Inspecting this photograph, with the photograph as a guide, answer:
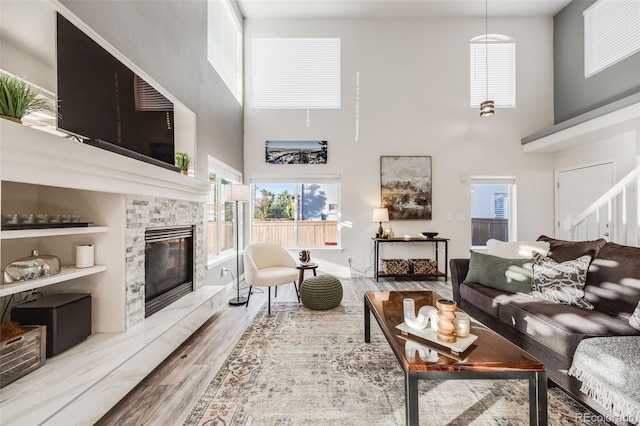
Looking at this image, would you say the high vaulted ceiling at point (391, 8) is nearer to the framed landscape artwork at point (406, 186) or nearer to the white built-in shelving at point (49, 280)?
the framed landscape artwork at point (406, 186)

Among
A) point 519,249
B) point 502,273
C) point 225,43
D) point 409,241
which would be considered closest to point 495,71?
point 409,241

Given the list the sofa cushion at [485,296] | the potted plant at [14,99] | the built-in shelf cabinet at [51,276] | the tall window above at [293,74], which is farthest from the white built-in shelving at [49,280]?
the tall window above at [293,74]

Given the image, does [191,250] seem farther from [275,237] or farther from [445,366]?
[445,366]

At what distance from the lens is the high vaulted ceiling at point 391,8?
4727 mm

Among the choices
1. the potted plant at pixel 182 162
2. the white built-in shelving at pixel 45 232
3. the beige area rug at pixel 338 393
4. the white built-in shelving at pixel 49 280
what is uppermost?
the potted plant at pixel 182 162

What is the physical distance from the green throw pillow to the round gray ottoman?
1511mm

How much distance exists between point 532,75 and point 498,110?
967mm

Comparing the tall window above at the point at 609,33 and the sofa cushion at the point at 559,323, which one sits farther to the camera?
the tall window above at the point at 609,33

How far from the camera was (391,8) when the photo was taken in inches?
192

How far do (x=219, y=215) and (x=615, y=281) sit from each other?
14.3 feet

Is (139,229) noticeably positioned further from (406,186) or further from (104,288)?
(406,186)

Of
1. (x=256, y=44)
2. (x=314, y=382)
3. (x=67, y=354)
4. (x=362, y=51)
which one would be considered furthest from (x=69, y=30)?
(x=362, y=51)

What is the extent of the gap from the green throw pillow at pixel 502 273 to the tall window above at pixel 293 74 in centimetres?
376

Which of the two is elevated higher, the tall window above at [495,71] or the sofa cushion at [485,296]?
the tall window above at [495,71]
